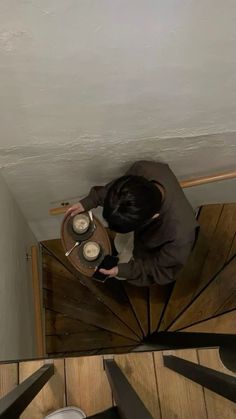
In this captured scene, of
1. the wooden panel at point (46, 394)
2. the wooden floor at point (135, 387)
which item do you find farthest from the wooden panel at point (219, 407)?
the wooden panel at point (46, 394)

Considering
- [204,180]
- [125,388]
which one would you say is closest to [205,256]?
[204,180]

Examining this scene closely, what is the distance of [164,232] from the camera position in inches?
60.9

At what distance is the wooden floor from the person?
43cm

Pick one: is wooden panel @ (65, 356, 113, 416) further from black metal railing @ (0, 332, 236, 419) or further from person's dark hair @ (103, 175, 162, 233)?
person's dark hair @ (103, 175, 162, 233)

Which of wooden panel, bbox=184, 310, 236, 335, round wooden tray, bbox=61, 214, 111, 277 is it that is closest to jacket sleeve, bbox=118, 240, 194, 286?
round wooden tray, bbox=61, 214, 111, 277

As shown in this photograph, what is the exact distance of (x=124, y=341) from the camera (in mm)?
2043

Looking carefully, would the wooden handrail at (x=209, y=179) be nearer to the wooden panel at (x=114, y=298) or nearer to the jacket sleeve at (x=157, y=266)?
the jacket sleeve at (x=157, y=266)

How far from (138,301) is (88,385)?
2.93 feet

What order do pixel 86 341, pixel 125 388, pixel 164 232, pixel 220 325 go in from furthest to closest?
pixel 86 341, pixel 220 325, pixel 164 232, pixel 125 388

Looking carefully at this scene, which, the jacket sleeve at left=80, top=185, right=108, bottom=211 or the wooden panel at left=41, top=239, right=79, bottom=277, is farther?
the wooden panel at left=41, top=239, right=79, bottom=277

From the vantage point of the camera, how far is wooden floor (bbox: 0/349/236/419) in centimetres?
117

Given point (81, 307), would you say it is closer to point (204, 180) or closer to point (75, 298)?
point (75, 298)

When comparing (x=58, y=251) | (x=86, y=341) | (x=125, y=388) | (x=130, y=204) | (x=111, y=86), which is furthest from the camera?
(x=58, y=251)

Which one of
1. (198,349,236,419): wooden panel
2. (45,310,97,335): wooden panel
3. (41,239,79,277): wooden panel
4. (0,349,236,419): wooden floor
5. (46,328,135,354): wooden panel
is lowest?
(198,349,236,419): wooden panel
